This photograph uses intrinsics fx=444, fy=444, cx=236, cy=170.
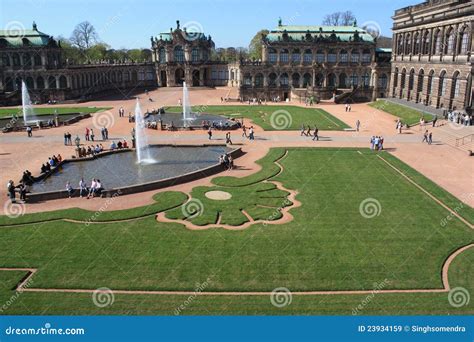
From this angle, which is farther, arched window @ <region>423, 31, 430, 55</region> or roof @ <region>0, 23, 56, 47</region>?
roof @ <region>0, 23, 56, 47</region>

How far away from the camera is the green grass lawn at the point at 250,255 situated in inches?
790

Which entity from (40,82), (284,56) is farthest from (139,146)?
(284,56)

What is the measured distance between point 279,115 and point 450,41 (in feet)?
→ 99.1

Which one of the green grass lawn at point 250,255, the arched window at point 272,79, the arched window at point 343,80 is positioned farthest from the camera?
the arched window at point 272,79

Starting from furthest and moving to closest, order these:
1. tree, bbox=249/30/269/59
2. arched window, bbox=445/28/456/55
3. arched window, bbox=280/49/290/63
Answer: tree, bbox=249/30/269/59 → arched window, bbox=280/49/290/63 → arched window, bbox=445/28/456/55

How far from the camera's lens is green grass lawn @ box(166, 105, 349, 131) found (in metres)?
68.2

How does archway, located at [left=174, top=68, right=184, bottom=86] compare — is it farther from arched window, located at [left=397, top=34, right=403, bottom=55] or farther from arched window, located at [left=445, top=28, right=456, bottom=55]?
arched window, located at [left=445, top=28, right=456, bottom=55]

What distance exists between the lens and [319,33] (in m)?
114

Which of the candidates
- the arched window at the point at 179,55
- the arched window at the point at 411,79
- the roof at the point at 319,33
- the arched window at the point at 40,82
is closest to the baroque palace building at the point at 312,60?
the roof at the point at 319,33

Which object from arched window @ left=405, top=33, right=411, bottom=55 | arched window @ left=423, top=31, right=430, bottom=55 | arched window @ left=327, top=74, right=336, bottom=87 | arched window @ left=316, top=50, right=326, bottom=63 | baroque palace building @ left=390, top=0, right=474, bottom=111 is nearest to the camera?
baroque palace building @ left=390, top=0, right=474, bottom=111

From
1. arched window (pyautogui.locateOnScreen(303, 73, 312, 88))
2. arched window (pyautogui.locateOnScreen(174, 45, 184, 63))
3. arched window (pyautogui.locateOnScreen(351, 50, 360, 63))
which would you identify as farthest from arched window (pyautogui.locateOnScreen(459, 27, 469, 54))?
arched window (pyautogui.locateOnScreen(174, 45, 184, 63))

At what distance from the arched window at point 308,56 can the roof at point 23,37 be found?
63.2 m

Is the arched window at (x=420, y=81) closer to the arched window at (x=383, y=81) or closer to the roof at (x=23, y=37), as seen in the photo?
the arched window at (x=383, y=81)

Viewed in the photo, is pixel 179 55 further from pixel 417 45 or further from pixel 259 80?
pixel 417 45
